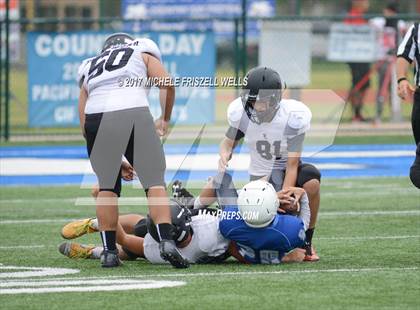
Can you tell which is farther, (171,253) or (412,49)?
(412,49)

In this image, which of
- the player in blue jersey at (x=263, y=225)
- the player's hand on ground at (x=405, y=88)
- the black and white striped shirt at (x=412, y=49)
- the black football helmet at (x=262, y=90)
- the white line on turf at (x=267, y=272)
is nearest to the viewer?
the white line on turf at (x=267, y=272)

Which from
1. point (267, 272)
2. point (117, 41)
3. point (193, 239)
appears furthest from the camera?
point (117, 41)

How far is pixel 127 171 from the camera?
7113 millimetres

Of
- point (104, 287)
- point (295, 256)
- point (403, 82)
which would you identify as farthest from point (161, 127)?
point (403, 82)

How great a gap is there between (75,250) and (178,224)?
2.76ft

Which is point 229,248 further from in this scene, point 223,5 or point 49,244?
point 223,5

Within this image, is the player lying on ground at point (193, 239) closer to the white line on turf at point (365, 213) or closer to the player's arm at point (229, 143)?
the player's arm at point (229, 143)

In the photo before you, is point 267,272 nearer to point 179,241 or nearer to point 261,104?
point 179,241

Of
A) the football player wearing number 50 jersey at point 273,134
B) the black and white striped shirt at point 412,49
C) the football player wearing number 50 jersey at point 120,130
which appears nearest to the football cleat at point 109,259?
the football player wearing number 50 jersey at point 120,130

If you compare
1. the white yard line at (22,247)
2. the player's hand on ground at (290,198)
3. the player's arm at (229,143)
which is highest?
the player's arm at (229,143)

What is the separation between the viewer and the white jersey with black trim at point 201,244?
6.85 meters

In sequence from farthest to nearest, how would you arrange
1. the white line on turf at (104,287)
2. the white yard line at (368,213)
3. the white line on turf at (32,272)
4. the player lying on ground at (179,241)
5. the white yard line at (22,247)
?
the white yard line at (368,213) → the white yard line at (22,247) → the player lying on ground at (179,241) → the white line on turf at (32,272) → the white line on turf at (104,287)

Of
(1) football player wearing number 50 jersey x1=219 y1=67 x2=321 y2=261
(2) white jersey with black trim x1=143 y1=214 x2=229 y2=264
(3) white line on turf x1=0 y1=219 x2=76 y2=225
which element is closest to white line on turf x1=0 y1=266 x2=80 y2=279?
(2) white jersey with black trim x1=143 y1=214 x2=229 y2=264

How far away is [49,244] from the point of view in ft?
26.0
